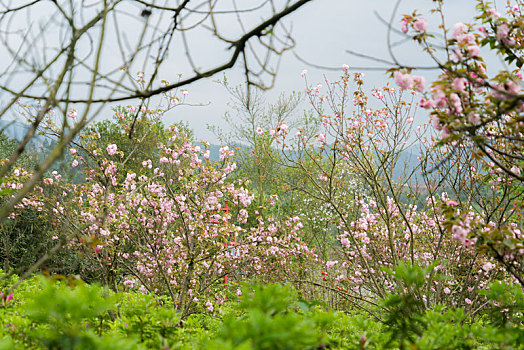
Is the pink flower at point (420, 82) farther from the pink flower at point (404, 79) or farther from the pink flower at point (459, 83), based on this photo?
the pink flower at point (459, 83)

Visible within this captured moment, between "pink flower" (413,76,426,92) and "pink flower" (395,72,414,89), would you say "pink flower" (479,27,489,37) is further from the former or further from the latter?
"pink flower" (395,72,414,89)

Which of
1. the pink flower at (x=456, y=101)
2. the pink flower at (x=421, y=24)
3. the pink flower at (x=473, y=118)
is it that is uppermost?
the pink flower at (x=421, y=24)

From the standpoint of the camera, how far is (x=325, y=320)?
1680 mm

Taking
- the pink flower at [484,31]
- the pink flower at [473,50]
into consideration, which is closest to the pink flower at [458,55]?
the pink flower at [473,50]

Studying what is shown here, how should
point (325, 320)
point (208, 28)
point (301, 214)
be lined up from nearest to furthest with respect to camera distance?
point (325, 320)
point (208, 28)
point (301, 214)

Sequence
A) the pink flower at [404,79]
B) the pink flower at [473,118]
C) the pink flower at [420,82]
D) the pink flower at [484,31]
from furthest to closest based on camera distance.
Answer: the pink flower at [484,31] < the pink flower at [420,82] < the pink flower at [404,79] < the pink flower at [473,118]

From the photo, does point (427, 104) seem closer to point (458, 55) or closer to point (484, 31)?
point (458, 55)

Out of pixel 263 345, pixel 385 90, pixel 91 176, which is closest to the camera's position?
pixel 263 345

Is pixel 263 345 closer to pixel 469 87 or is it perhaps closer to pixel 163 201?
pixel 469 87

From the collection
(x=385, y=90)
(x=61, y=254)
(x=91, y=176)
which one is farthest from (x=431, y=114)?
(x=61, y=254)

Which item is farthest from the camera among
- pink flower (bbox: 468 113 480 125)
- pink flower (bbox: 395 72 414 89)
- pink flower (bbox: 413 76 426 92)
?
pink flower (bbox: 413 76 426 92)

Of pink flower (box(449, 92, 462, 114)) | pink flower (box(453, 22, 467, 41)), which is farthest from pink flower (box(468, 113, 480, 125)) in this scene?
pink flower (box(453, 22, 467, 41))

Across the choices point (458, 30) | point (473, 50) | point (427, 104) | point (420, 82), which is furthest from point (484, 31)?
point (427, 104)

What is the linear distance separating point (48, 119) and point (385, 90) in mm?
5198
